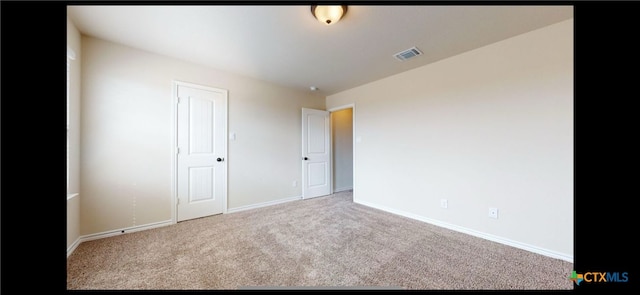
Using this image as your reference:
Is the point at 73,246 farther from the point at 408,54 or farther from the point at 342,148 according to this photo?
the point at 342,148

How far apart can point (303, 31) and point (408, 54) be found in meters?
1.29

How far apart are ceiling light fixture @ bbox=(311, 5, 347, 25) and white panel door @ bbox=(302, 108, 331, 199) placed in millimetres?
2259

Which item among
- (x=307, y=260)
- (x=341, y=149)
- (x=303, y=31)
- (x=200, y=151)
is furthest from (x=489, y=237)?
(x=200, y=151)

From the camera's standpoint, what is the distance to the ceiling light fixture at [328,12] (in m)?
1.61

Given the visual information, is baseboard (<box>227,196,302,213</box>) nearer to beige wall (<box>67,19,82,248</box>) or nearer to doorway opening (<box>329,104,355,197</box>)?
doorway opening (<box>329,104,355,197</box>)

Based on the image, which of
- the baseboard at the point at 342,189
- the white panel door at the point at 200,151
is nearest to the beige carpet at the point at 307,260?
the white panel door at the point at 200,151

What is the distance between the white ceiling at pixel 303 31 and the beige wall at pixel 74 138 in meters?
0.20

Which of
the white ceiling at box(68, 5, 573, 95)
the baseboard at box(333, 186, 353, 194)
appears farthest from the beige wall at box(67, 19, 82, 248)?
the baseboard at box(333, 186, 353, 194)

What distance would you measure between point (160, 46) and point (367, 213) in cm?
338

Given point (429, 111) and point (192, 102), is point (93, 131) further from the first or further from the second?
point (429, 111)

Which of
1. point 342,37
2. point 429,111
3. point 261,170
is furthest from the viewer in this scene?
point 261,170

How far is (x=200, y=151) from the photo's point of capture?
288cm
